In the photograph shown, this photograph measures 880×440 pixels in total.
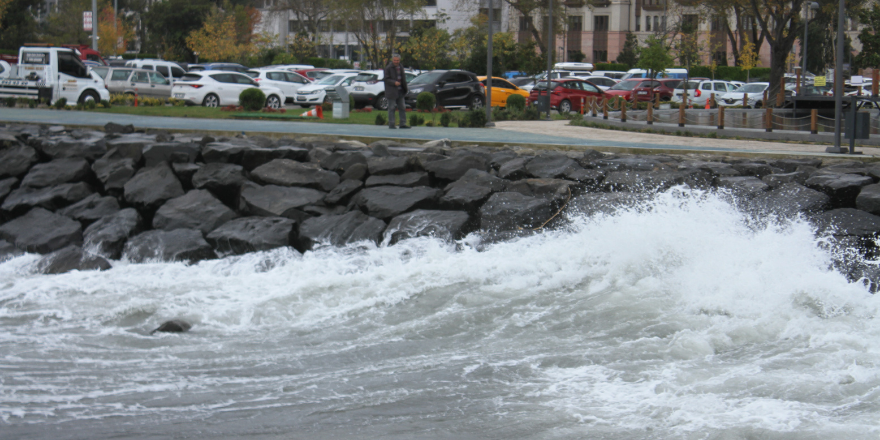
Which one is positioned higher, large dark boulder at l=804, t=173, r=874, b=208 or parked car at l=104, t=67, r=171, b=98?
A: parked car at l=104, t=67, r=171, b=98

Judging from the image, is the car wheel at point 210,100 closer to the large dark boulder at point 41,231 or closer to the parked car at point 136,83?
the parked car at point 136,83

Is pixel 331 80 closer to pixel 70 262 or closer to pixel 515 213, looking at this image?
pixel 515 213

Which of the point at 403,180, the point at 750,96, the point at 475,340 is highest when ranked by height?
the point at 750,96

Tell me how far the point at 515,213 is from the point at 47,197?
699 centimetres

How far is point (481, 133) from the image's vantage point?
16.8 meters

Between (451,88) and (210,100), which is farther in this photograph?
(451,88)

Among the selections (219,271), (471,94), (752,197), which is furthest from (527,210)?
(471,94)

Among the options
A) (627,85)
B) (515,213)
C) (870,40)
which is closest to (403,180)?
(515,213)

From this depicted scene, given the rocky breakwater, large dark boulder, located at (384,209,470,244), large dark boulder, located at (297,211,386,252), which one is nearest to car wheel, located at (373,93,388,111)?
the rocky breakwater

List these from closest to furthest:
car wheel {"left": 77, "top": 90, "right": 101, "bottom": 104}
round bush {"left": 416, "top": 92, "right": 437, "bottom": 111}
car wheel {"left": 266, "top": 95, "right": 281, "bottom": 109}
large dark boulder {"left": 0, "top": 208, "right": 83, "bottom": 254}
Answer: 1. large dark boulder {"left": 0, "top": 208, "right": 83, "bottom": 254}
2. round bush {"left": 416, "top": 92, "right": 437, "bottom": 111}
3. car wheel {"left": 77, "top": 90, "right": 101, "bottom": 104}
4. car wheel {"left": 266, "top": 95, "right": 281, "bottom": 109}

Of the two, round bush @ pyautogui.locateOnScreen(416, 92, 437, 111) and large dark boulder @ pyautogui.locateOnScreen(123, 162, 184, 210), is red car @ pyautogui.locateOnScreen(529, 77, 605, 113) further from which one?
large dark boulder @ pyautogui.locateOnScreen(123, 162, 184, 210)

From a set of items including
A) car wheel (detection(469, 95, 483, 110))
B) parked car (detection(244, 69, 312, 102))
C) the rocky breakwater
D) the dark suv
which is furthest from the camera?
parked car (detection(244, 69, 312, 102))

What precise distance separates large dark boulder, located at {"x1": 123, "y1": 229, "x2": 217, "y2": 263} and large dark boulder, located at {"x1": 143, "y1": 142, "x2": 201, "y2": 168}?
8.06 feet

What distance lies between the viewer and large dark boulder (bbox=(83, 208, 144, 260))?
10273 mm
